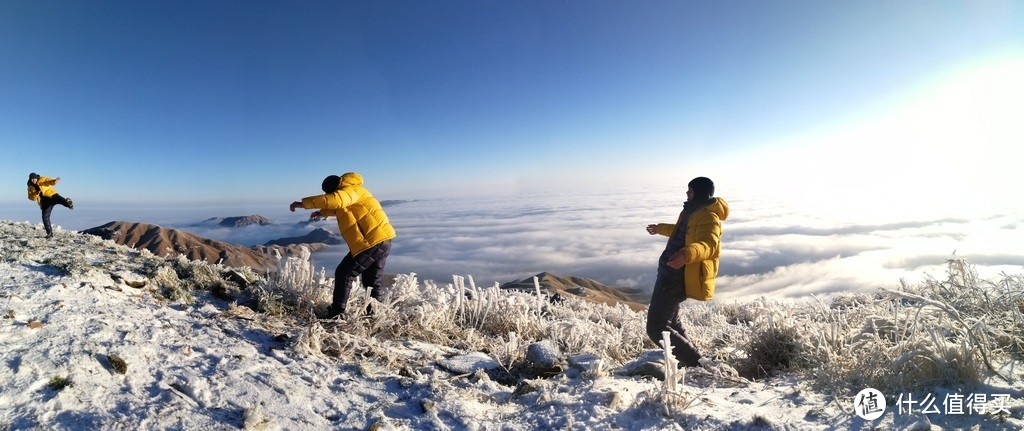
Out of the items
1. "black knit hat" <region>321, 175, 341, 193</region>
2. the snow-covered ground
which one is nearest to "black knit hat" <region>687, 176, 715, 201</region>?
the snow-covered ground

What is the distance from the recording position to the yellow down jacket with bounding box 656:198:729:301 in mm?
3775

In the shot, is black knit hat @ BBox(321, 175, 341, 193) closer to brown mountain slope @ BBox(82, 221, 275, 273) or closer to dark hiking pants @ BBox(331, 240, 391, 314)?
dark hiking pants @ BBox(331, 240, 391, 314)

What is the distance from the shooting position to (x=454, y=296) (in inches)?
200

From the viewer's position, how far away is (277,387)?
2.73m

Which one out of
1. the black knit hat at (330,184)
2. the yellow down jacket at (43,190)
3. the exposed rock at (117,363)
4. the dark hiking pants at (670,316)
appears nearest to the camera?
the exposed rock at (117,363)

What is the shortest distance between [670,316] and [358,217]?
290 cm

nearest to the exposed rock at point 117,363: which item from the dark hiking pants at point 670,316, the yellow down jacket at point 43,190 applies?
the dark hiking pants at point 670,316

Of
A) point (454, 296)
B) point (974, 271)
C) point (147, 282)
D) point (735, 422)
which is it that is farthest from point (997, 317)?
point (147, 282)

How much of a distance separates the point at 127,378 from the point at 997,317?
537 centimetres

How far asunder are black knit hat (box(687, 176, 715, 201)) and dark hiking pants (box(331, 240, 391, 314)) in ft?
9.41

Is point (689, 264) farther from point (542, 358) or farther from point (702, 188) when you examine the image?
point (542, 358)

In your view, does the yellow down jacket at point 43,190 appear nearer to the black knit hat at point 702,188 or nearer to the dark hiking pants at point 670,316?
the dark hiking pants at point 670,316

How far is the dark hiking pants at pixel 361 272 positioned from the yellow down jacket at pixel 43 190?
276 inches

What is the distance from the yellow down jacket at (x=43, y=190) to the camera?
25.6 feet
